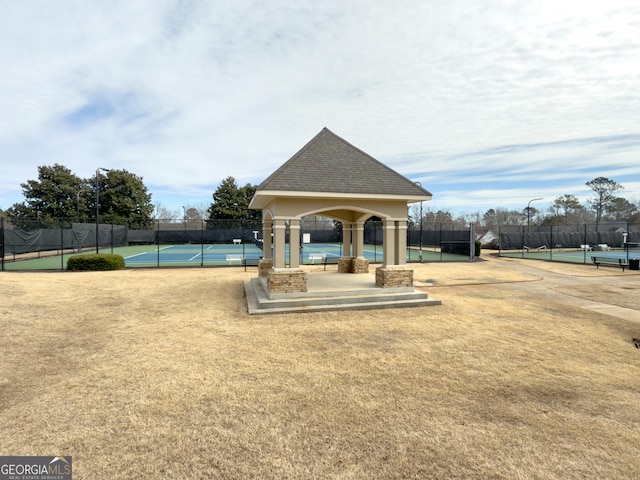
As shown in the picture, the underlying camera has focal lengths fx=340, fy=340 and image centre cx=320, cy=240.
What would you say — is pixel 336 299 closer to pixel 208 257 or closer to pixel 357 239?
pixel 357 239

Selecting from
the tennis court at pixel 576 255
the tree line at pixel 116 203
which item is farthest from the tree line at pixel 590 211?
the tennis court at pixel 576 255

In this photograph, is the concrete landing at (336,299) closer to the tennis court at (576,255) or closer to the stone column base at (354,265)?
the stone column base at (354,265)

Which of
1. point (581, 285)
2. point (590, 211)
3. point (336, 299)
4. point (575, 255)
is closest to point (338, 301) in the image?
point (336, 299)

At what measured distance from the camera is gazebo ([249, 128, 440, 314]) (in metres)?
10.6

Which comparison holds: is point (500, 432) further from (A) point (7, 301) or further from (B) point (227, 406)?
(A) point (7, 301)

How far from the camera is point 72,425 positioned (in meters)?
4.21

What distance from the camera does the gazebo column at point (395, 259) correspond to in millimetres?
11445

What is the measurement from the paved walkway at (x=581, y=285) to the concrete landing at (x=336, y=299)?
198 inches

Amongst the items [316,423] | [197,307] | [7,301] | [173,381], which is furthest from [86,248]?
[316,423]

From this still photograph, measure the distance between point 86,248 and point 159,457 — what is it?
38518mm

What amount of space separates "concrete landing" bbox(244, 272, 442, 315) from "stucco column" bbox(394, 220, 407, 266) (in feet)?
3.29

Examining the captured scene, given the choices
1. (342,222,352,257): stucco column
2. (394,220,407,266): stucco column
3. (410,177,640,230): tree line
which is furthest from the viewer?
(410,177,640,230): tree line

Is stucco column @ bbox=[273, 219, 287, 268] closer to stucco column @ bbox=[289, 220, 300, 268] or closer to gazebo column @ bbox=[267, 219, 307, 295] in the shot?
gazebo column @ bbox=[267, 219, 307, 295]

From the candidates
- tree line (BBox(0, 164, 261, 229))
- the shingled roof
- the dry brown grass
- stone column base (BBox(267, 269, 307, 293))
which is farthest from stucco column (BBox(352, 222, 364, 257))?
tree line (BBox(0, 164, 261, 229))
